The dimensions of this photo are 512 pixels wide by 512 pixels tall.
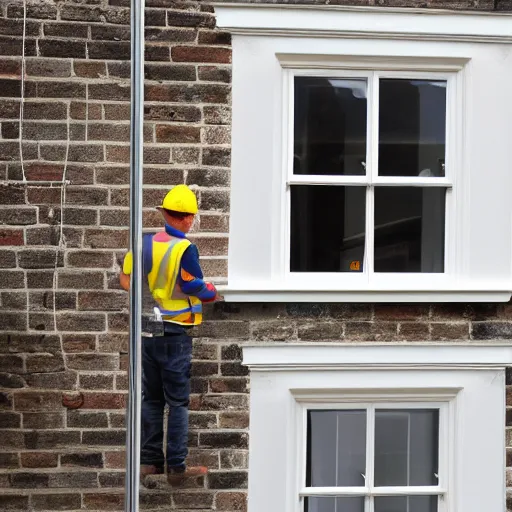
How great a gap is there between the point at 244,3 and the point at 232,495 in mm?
2701

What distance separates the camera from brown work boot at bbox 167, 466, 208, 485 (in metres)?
4.56

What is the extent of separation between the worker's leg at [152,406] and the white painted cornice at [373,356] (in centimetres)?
51

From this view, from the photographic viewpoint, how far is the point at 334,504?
15.9 feet

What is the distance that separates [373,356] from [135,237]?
5.53 feet

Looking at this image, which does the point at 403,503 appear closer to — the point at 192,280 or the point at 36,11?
the point at 192,280

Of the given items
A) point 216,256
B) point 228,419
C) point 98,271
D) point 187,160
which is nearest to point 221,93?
point 187,160

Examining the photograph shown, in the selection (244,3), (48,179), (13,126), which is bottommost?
(48,179)

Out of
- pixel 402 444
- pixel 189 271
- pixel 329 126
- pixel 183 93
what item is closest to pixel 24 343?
pixel 189 271

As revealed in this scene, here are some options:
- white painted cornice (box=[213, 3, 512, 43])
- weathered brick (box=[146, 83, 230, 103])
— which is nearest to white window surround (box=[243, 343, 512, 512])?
weathered brick (box=[146, 83, 230, 103])

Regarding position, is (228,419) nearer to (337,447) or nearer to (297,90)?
(337,447)

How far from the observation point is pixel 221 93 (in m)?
4.64

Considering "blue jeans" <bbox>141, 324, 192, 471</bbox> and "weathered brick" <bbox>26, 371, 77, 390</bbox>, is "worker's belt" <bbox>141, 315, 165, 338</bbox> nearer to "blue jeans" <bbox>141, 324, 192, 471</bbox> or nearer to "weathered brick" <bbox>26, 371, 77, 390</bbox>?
"blue jeans" <bbox>141, 324, 192, 471</bbox>

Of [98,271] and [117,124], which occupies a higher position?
[117,124]

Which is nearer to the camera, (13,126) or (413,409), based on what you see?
(13,126)
